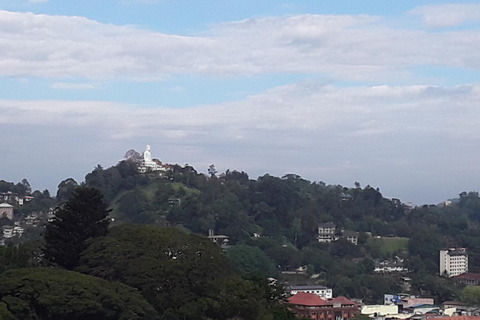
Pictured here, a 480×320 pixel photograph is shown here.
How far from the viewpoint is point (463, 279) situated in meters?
63.1

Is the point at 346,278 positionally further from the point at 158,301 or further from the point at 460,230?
the point at 158,301

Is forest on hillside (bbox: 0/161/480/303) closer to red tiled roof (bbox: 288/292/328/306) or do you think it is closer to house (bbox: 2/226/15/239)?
house (bbox: 2/226/15/239)

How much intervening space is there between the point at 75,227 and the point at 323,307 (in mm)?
25679

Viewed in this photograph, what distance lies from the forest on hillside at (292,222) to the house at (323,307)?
376 inches

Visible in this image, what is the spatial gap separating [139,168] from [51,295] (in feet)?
199

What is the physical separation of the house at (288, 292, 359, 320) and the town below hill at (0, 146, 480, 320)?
4881mm

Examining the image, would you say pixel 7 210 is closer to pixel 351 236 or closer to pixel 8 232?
pixel 8 232

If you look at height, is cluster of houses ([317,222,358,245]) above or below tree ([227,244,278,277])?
above

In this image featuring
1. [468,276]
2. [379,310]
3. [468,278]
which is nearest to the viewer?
[379,310]

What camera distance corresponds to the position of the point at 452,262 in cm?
6731

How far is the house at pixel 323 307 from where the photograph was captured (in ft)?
147

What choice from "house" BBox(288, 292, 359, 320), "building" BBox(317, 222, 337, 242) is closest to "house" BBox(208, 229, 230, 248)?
"building" BBox(317, 222, 337, 242)

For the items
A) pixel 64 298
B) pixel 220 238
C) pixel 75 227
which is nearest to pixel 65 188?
pixel 220 238

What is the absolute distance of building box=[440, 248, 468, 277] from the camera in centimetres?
6700
